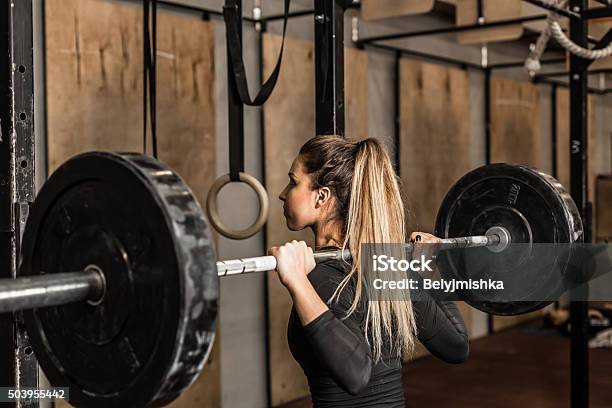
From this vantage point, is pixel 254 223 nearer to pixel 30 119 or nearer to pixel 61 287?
pixel 30 119

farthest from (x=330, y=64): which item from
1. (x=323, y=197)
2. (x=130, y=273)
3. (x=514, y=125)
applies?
(x=514, y=125)

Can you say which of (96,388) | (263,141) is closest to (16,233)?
(96,388)

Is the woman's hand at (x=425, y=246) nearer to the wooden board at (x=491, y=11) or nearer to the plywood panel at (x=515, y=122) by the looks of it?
the wooden board at (x=491, y=11)

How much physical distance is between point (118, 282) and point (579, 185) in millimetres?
2593

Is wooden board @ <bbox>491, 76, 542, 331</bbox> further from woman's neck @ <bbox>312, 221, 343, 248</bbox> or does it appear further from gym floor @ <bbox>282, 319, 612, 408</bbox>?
woman's neck @ <bbox>312, 221, 343, 248</bbox>

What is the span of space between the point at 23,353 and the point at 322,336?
Answer: 0.64 meters

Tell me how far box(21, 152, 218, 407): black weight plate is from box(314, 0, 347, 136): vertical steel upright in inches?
43.4

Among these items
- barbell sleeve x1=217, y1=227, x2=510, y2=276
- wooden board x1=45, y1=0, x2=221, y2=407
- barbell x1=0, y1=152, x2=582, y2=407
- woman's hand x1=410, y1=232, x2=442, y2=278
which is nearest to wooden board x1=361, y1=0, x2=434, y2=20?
wooden board x1=45, y1=0, x2=221, y2=407

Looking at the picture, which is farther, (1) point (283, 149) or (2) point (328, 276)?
(1) point (283, 149)

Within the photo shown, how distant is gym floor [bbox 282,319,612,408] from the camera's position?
488 centimetres

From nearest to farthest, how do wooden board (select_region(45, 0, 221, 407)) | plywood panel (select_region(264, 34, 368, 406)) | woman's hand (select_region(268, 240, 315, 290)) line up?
1. woman's hand (select_region(268, 240, 315, 290))
2. wooden board (select_region(45, 0, 221, 407))
3. plywood panel (select_region(264, 34, 368, 406))

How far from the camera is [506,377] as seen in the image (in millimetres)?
5508

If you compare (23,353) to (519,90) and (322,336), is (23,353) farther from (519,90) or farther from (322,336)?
(519,90)

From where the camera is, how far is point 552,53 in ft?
27.0
